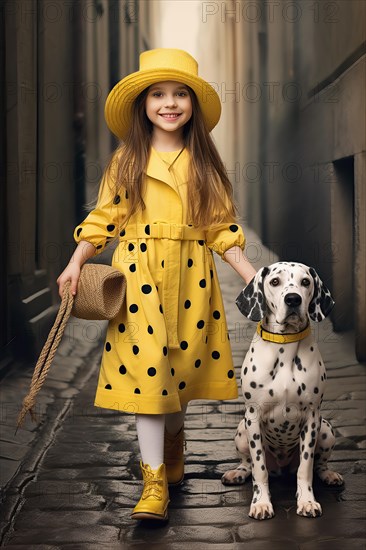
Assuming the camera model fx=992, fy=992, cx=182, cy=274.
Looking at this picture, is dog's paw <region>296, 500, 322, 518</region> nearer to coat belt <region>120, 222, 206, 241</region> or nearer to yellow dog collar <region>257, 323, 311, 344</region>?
yellow dog collar <region>257, 323, 311, 344</region>

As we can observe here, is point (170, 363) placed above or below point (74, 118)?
below

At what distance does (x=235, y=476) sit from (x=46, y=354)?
3.61 feet

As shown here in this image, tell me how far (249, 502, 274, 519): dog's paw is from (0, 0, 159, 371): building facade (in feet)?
9.61

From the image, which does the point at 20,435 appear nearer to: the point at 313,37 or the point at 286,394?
the point at 286,394

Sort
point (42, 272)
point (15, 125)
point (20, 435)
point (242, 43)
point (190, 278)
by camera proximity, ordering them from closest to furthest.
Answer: point (190, 278) → point (20, 435) → point (15, 125) → point (42, 272) → point (242, 43)

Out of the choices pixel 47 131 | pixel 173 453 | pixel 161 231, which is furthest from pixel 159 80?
pixel 47 131

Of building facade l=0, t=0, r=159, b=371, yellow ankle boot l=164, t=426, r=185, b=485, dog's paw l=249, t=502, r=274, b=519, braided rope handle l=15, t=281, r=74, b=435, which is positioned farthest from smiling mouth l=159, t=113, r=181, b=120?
building facade l=0, t=0, r=159, b=371

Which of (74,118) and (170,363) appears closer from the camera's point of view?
(170,363)

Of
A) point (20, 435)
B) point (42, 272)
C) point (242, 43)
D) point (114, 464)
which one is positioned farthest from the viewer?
point (242, 43)

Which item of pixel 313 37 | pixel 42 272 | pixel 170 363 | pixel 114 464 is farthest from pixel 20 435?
pixel 313 37

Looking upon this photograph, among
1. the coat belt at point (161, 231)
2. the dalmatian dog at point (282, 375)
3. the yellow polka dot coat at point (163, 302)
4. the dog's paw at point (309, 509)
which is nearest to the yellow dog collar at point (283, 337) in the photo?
the dalmatian dog at point (282, 375)

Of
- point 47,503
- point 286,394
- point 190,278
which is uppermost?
point 190,278

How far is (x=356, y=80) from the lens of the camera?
7.05 meters

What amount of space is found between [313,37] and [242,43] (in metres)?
0.95
